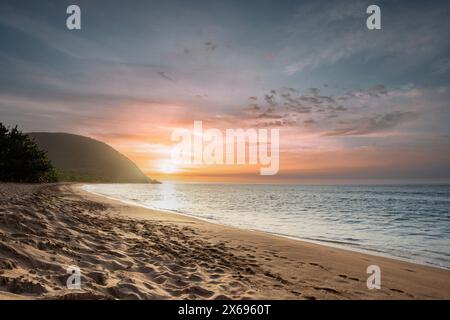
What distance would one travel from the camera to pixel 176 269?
645 centimetres

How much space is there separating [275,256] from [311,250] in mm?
2027

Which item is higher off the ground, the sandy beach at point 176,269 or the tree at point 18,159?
the tree at point 18,159

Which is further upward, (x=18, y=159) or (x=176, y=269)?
(x=18, y=159)

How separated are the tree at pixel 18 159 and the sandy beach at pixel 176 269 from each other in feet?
144

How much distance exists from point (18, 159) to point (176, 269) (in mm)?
50292

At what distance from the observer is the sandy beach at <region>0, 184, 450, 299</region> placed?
184 inches

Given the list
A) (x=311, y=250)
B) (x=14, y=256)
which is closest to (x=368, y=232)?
(x=311, y=250)

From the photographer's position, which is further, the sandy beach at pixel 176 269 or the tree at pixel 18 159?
the tree at pixel 18 159

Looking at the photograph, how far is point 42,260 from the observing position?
5266mm

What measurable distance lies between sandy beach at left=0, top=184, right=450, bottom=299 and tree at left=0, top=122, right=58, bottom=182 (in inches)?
1723

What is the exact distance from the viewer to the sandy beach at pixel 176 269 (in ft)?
15.3

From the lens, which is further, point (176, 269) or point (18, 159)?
point (18, 159)

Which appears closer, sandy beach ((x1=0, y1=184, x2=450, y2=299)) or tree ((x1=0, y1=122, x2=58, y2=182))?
sandy beach ((x1=0, y1=184, x2=450, y2=299))
